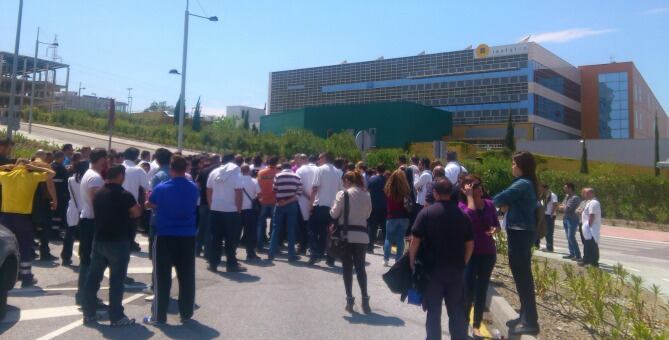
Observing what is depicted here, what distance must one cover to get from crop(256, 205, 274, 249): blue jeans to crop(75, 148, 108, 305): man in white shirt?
169 inches

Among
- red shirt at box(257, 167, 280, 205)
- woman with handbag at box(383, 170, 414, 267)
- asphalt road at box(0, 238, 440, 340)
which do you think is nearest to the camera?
asphalt road at box(0, 238, 440, 340)

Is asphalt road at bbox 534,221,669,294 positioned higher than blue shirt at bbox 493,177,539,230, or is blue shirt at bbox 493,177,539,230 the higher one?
blue shirt at bbox 493,177,539,230

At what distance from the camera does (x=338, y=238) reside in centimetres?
733

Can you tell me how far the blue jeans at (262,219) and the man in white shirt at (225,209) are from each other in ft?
6.09

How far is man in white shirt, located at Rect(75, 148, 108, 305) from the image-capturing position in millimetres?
7090

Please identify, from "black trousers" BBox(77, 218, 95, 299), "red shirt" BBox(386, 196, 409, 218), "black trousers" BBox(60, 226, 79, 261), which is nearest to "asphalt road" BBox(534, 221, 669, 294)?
"red shirt" BBox(386, 196, 409, 218)

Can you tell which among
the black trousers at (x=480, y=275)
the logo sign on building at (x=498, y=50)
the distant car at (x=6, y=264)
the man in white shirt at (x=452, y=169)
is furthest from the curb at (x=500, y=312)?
the logo sign on building at (x=498, y=50)

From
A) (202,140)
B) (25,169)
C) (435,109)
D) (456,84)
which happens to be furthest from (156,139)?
(25,169)

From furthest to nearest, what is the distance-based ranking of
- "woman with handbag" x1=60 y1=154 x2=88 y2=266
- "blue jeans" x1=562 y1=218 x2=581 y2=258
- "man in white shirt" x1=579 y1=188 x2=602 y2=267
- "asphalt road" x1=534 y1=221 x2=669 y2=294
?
"blue jeans" x1=562 y1=218 x2=581 y2=258 < "asphalt road" x1=534 y1=221 x2=669 y2=294 < "man in white shirt" x1=579 y1=188 x2=602 y2=267 < "woman with handbag" x1=60 y1=154 x2=88 y2=266

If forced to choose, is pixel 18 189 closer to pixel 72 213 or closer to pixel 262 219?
pixel 72 213

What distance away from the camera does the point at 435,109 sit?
218 feet

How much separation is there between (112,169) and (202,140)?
47572 millimetres

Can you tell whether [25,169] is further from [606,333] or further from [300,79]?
[300,79]

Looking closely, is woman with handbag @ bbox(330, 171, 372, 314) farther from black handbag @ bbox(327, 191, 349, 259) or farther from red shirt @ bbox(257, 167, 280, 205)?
red shirt @ bbox(257, 167, 280, 205)
